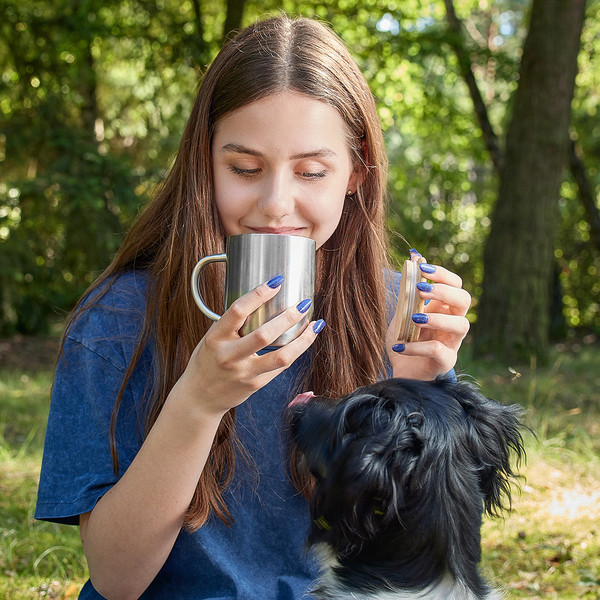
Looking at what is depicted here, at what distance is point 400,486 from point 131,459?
2.76ft

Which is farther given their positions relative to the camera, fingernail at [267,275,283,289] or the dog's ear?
the dog's ear

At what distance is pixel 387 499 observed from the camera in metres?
1.75

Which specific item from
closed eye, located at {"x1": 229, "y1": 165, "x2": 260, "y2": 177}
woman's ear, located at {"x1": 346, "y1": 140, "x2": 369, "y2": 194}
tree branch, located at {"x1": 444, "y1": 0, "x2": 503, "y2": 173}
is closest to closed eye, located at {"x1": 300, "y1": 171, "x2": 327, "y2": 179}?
closed eye, located at {"x1": 229, "y1": 165, "x2": 260, "y2": 177}

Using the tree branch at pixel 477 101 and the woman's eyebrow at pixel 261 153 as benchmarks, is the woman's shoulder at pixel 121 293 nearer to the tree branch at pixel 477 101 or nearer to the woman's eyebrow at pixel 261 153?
the woman's eyebrow at pixel 261 153

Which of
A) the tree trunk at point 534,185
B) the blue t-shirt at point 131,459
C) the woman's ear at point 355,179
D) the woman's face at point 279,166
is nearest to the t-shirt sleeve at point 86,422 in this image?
the blue t-shirt at point 131,459

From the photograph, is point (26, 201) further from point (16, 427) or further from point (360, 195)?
point (360, 195)

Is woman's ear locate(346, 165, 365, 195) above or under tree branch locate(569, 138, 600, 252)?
under

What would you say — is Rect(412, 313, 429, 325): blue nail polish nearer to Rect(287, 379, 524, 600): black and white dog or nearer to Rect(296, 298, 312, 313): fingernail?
Rect(287, 379, 524, 600): black and white dog

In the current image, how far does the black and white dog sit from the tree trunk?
267 inches

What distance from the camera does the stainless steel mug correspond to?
5.18 ft

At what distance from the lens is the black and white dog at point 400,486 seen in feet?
5.77

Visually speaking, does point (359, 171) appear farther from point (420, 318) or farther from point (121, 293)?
point (121, 293)

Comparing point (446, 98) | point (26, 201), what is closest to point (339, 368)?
point (26, 201)

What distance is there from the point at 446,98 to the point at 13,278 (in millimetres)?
9015
